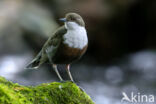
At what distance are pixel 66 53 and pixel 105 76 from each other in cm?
921

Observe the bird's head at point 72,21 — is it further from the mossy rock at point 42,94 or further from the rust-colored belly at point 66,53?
the mossy rock at point 42,94

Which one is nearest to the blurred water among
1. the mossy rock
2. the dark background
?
the dark background

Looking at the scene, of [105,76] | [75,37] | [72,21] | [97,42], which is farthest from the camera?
[97,42]

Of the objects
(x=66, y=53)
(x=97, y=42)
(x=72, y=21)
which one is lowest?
(x=66, y=53)

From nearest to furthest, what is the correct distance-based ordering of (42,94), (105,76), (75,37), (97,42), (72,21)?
1. (42,94)
2. (75,37)
3. (72,21)
4. (105,76)
5. (97,42)

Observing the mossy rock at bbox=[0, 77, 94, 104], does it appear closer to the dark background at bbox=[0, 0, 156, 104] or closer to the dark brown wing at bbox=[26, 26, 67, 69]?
the dark brown wing at bbox=[26, 26, 67, 69]

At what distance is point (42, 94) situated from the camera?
11.8 feet

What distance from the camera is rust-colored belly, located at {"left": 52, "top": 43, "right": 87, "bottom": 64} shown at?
4277mm

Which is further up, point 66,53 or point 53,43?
point 53,43

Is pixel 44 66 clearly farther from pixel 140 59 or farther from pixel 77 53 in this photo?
pixel 77 53

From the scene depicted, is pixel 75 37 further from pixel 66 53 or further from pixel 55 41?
pixel 55 41

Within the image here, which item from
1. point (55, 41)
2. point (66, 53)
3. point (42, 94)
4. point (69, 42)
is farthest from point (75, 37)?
point (42, 94)

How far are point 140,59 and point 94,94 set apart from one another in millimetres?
3979

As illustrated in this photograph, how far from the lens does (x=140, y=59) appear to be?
47.9 ft
